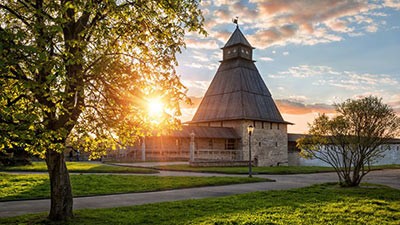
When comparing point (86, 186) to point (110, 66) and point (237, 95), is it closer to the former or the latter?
point (110, 66)

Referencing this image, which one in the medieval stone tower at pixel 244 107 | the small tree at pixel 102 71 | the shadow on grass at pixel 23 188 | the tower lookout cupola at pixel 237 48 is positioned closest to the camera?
the small tree at pixel 102 71

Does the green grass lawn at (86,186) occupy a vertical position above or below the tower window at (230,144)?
below

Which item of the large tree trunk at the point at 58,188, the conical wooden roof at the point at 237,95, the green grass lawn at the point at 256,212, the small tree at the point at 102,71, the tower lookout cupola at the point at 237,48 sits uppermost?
the tower lookout cupola at the point at 237,48

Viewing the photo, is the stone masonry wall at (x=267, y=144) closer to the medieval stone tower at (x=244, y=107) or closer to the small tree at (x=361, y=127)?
the medieval stone tower at (x=244, y=107)

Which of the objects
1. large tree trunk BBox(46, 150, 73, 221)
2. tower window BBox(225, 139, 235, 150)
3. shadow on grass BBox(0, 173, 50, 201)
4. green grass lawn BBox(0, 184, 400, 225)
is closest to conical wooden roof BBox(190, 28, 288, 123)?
tower window BBox(225, 139, 235, 150)

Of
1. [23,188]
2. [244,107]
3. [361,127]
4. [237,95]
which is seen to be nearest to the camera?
[23,188]

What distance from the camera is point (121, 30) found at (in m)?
8.67

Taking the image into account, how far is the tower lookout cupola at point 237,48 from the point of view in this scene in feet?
159

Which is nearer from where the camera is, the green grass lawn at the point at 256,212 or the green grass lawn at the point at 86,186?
the green grass lawn at the point at 256,212

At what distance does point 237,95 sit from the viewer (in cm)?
4406

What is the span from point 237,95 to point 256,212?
117 feet

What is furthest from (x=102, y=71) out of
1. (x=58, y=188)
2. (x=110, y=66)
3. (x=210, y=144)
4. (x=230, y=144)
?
(x=230, y=144)

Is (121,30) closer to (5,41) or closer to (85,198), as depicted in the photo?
(5,41)

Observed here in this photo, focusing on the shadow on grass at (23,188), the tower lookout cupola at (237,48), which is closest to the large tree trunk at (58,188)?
the shadow on grass at (23,188)
